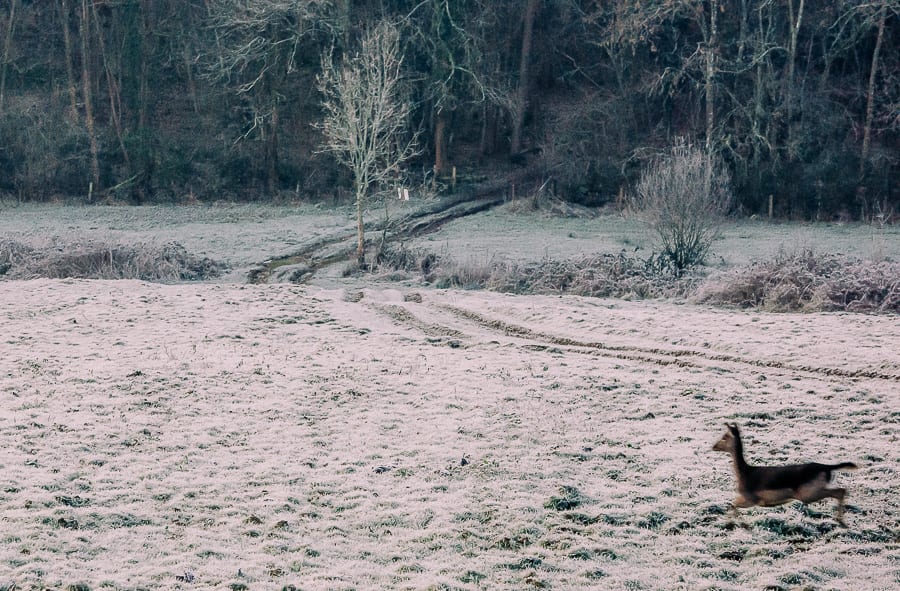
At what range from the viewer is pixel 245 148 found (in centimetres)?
4675

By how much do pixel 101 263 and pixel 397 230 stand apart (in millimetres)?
12099

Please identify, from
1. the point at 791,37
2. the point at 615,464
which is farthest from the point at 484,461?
the point at 791,37

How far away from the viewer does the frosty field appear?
8.05 meters

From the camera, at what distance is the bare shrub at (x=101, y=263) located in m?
25.8

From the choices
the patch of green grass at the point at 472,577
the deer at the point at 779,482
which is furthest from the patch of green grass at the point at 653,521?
the patch of green grass at the point at 472,577

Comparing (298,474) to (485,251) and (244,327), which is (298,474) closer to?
(244,327)

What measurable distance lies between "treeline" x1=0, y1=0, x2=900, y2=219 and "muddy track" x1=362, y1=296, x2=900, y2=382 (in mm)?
23773

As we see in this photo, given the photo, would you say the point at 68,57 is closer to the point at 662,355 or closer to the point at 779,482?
the point at 662,355

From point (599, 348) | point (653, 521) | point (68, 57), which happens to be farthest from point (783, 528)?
point (68, 57)

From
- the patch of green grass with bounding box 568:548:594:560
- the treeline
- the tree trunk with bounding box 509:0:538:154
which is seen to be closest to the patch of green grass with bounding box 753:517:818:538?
the patch of green grass with bounding box 568:548:594:560

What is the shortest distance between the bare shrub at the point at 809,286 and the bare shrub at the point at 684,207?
280 centimetres

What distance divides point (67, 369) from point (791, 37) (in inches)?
1400

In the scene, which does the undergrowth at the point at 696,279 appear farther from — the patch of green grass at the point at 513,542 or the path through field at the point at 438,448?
the patch of green grass at the point at 513,542

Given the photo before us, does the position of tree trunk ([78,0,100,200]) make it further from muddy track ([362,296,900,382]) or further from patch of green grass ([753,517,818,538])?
patch of green grass ([753,517,818,538])
